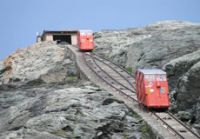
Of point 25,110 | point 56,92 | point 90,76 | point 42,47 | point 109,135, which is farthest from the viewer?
point 42,47

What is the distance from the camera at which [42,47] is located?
5178cm

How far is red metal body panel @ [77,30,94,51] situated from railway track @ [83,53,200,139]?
1.74 meters

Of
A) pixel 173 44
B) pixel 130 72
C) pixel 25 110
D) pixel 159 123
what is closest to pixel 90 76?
pixel 130 72

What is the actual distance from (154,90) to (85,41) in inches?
1070

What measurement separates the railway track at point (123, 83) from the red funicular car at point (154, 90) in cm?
63

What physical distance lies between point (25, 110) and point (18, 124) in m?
2.27

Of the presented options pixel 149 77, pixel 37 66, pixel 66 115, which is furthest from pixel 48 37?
pixel 66 115

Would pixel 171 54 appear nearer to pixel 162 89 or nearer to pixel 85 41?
pixel 162 89

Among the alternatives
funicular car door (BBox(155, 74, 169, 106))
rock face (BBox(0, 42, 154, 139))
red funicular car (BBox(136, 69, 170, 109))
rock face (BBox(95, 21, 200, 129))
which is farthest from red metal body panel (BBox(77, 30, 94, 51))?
funicular car door (BBox(155, 74, 169, 106))

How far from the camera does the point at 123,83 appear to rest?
3547 centimetres

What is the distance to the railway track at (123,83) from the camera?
2195 centimetres

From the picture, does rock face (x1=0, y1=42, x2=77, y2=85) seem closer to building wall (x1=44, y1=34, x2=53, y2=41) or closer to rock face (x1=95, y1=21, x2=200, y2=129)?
rock face (x1=95, y1=21, x2=200, y2=129)

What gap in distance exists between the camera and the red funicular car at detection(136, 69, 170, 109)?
84.9ft

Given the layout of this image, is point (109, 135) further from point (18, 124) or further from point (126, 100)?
point (126, 100)
